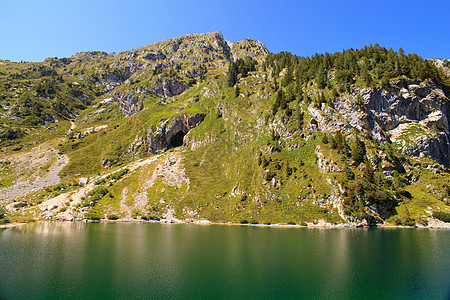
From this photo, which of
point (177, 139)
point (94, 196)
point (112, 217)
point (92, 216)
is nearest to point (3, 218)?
point (92, 216)

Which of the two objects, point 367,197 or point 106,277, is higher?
point 367,197

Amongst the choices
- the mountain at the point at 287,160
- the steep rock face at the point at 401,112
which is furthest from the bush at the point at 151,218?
the steep rock face at the point at 401,112

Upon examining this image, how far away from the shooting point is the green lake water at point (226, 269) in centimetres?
3011

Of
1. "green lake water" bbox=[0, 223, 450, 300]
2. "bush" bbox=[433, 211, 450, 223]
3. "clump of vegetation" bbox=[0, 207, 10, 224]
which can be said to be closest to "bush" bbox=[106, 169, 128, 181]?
"clump of vegetation" bbox=[0, 207, 10, 224]

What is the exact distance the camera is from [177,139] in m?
177

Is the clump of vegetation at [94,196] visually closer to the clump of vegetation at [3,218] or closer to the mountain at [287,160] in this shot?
the mountain at [287,160]

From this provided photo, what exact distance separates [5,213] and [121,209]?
48911 mm

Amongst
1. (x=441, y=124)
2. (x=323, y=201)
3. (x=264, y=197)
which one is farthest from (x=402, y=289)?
(x=441, y=124)

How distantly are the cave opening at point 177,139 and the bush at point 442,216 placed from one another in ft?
476

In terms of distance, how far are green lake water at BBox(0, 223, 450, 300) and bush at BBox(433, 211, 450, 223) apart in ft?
107

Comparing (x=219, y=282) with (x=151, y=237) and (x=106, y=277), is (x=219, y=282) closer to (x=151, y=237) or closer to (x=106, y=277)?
(x=106, y=277)

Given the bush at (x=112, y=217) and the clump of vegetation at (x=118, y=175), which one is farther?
the clump of vegetation at (x=118, y=175)

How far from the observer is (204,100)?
187 metres

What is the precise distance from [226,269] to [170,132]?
14285cm
